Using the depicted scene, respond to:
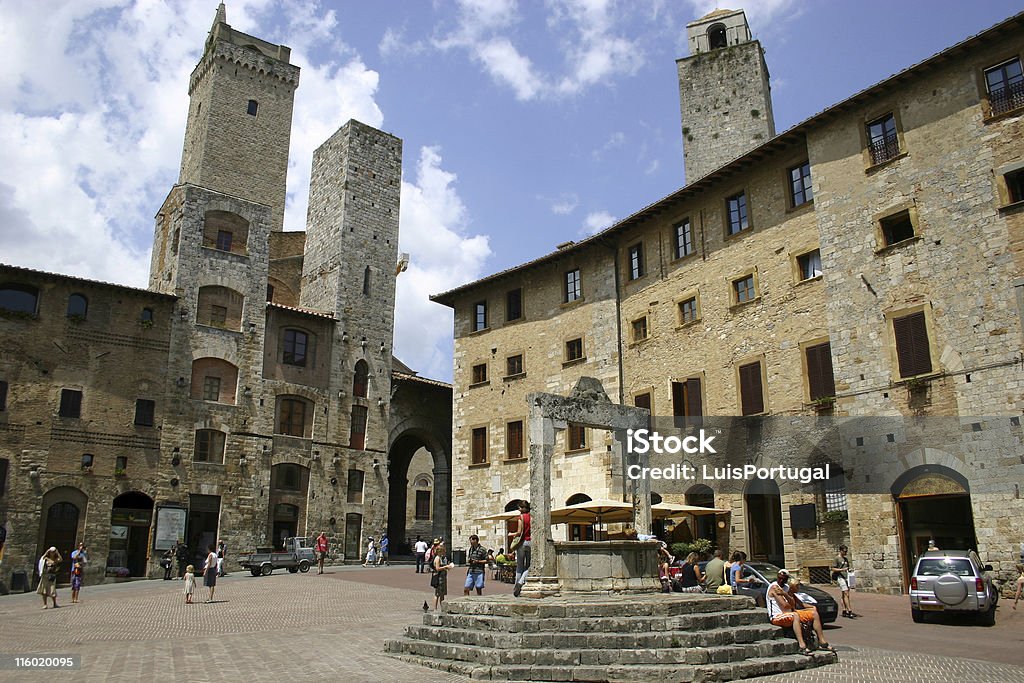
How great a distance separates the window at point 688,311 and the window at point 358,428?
1619 centimetres

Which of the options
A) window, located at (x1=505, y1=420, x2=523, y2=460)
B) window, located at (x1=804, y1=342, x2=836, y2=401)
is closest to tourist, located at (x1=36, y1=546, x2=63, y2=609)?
window, located at (x1=505, y1=420, x2=523, y2=460)

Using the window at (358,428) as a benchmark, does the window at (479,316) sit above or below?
above

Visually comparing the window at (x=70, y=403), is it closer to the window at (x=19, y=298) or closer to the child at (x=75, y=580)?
the window at (x=19, y=298)

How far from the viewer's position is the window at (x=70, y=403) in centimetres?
2861

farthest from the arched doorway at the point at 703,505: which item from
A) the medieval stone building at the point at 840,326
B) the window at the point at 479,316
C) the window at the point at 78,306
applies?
the window at the point at 78,306

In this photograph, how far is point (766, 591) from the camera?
46.8 ft

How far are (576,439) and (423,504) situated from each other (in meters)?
25.8

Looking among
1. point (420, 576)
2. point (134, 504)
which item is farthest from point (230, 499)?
point (420, 576)

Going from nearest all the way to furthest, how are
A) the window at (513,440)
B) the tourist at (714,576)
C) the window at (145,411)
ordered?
the tourist at (714,576) < the window at (145,411) < the window at (513,440)

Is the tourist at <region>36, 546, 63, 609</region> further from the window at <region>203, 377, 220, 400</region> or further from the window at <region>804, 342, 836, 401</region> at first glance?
Result: the window at <region>804, 342, 836, 401</region>

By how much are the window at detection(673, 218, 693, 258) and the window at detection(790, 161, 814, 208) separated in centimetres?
399

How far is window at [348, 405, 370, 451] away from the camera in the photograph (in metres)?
36.0

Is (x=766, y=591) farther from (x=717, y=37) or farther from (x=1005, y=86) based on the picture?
(x=717, y=37)

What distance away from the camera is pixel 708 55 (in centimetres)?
3431
